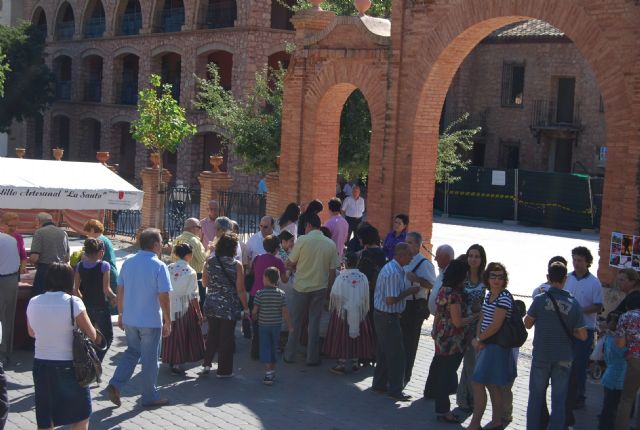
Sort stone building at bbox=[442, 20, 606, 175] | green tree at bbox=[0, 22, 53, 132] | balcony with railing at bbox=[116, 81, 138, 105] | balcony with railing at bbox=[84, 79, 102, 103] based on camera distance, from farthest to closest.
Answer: balcony with railing at bbox=[84, 79, 102, 103], green tree at bbox=[0, 22, 53, 132], balcony with railing at bbox=[116, 81, 138, 105], stone building at bbox=[442, 20, 606, 175]

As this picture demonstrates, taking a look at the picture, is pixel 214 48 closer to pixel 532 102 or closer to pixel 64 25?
pixel 532 102

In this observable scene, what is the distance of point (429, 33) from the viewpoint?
14711 mm

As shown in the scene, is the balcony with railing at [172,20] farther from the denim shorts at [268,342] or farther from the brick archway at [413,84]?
the denim shorts at [268,342]

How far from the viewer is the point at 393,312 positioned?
9367 millimetres

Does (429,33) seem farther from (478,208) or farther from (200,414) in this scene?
(478,208)

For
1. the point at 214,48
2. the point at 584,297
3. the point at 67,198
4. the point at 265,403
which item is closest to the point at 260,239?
the point at 265,403

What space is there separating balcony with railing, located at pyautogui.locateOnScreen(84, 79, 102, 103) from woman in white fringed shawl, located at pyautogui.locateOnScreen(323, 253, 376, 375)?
1311 inches

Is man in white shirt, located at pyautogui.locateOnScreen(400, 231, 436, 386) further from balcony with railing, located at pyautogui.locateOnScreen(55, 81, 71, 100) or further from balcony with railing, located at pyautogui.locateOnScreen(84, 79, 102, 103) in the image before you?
balcony with railing, located at pyautogui.locateOnScreen(55, 81, 71, 100)

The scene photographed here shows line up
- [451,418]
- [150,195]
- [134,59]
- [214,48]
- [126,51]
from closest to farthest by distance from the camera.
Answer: [451,418]
[150,195]
[214,48]
[126,51]
[134,59]

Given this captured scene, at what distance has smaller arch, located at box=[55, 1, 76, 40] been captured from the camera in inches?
1705

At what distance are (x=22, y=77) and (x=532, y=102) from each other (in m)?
22.5

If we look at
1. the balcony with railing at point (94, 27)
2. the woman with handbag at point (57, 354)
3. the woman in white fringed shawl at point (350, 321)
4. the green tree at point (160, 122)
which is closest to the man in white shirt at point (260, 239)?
the woman in white fringed shawl at point (350, 321)

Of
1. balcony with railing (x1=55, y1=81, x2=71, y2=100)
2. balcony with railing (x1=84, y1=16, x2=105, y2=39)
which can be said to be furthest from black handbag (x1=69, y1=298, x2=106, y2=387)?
balcony with railing (x1=55, y1=81, x2=71, y2=100)

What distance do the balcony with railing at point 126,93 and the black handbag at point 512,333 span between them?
3276 centimetres
